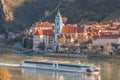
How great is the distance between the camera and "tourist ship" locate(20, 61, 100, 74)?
63.1 m

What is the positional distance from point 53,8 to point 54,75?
2811 inches

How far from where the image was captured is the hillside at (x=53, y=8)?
4400 inches

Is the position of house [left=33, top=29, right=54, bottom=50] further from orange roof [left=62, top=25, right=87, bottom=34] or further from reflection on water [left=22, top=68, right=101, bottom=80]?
reflection on water [left=22, top=68, right=101, bottom=80]

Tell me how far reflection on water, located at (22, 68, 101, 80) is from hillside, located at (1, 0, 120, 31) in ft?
149

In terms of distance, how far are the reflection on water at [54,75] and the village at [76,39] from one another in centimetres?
2258

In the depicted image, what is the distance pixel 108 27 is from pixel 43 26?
12.1 m

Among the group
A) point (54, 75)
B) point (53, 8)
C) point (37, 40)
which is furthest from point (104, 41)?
point (53, 8)

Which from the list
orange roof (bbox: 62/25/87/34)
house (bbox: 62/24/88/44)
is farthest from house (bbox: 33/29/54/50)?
house (bbox: 62/24/88/44)

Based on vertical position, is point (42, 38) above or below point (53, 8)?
below

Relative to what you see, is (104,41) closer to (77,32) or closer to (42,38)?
(77,32)

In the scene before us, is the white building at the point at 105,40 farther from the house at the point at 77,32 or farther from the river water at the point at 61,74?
the river water at the point at 61,74

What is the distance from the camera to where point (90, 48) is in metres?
87.2

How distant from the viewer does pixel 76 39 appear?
3642 inches

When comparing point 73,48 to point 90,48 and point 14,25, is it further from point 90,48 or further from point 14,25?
point 14,25
